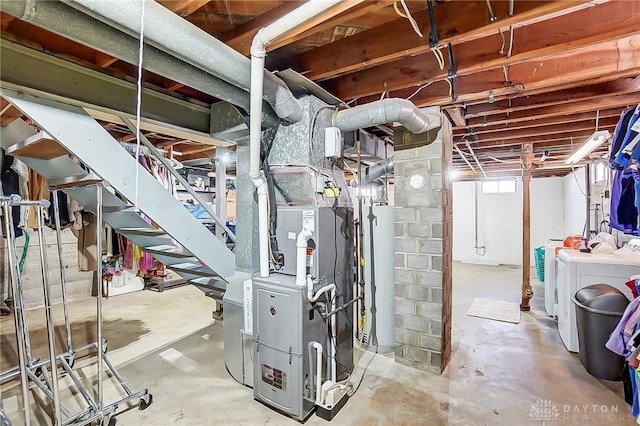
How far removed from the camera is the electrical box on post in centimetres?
240

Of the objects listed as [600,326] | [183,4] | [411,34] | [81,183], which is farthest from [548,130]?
[81,183]

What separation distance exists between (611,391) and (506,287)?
11.2ft

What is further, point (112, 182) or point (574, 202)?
point (574, 202)

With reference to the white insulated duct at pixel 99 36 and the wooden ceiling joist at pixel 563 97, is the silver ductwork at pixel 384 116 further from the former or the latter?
the white insulated duct at pixel 99 36

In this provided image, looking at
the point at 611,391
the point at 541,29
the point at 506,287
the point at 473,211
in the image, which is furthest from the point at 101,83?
the point at 473,211

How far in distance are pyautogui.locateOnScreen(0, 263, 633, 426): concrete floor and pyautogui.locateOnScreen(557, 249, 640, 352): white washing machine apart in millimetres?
244

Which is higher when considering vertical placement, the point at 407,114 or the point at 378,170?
the point at 407,114

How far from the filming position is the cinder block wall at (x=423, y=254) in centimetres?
270

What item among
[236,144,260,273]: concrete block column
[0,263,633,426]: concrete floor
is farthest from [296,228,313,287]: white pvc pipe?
[0,263,633,426]: concrete floor

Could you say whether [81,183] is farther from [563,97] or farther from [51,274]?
[563,97]

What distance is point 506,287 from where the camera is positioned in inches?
221

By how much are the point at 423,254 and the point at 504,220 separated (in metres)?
6.59

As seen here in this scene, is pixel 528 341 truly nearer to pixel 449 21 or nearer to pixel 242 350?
pixel 242 350

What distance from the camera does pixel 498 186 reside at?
8.27 meters
